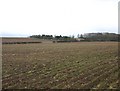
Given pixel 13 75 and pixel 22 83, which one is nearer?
pixel 22 83

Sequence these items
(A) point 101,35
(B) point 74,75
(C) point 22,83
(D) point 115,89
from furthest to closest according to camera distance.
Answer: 1. (A) point 101,35
2. (B) point 74,75
3. (C) point 22,83
4. (D) point 115,89

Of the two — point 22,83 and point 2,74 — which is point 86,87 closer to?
point 22,83

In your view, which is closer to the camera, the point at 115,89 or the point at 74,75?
the point at 115,89

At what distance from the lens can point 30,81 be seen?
44.8 ft

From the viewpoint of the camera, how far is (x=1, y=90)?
11.8m

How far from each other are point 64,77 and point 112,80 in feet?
9.45

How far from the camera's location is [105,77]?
14320mm

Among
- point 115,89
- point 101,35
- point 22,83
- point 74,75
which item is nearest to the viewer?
point 115,89

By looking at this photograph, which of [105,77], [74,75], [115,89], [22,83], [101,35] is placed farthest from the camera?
[101,35]

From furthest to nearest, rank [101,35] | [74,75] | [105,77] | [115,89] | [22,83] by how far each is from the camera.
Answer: [101,35], [74,75], [105,77], [22,83], [115,89]

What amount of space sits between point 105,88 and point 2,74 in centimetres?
762

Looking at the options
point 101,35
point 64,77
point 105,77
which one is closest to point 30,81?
point 64,77

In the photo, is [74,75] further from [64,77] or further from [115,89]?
[115,89]

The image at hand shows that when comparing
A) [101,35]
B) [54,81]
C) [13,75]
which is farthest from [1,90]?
[101,35]
